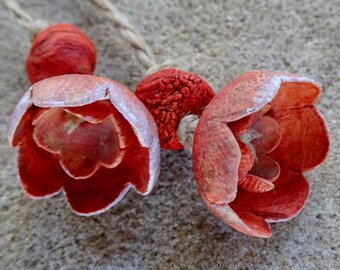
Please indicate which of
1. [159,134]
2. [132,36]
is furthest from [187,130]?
[132,36]

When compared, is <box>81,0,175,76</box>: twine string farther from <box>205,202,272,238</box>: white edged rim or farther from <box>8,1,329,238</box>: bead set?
<box>205,202,272,238</box>: white edged rim

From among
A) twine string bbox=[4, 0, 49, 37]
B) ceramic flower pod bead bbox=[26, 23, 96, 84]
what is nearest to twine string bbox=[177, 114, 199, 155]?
ceramic flower pod bead bbox=[26, 23, 96, 84]

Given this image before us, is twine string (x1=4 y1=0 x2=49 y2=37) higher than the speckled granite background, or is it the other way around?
twine string (x1=4 y1=0 x2=49 y2=37)

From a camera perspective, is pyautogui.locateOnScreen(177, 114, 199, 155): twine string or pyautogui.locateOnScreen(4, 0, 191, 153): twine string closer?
pyautogui.locateOnScreen(177, 114, 199, 155): twine string

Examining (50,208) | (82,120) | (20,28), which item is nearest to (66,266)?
(50,208)

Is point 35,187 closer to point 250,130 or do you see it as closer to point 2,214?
point 2,214

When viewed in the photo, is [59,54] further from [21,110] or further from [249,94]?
[249,94]

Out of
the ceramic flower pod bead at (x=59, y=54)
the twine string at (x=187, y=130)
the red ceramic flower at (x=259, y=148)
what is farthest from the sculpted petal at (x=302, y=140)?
the ceramic flower pod bead at (x=59, y=54)
